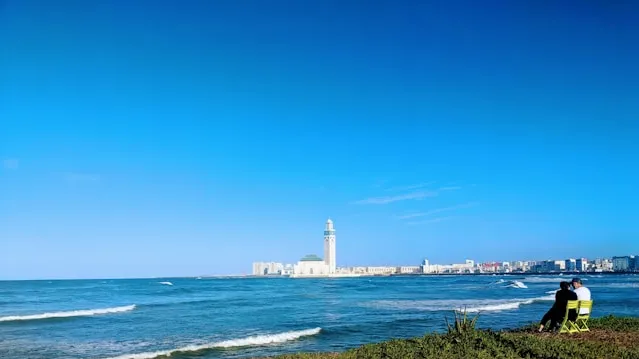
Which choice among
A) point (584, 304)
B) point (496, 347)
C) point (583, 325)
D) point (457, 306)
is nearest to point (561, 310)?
point (584, 304)

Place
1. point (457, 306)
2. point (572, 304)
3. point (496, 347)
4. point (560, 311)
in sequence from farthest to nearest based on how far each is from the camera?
point (457, 306) → point (560, 311) → point (572, 304) → point (496, 347)

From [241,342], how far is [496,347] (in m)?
12.7

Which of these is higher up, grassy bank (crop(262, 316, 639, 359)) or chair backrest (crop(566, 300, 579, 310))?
chair backrest (crop(566, 300, 579, 310))

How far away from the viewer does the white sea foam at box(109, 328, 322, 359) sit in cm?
1805

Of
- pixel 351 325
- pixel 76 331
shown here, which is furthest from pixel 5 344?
pixel 351 325

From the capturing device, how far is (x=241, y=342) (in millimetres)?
20453

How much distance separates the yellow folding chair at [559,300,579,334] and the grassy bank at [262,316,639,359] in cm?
43

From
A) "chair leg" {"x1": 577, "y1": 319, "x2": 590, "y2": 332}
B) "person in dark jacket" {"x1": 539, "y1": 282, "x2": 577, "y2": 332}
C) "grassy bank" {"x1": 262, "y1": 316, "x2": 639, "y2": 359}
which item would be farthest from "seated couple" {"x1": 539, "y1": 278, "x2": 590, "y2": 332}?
"grassy bank" {"x1": 262, "y1": 316, "x2": 639, "y2": 359}

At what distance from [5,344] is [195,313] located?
14.6m

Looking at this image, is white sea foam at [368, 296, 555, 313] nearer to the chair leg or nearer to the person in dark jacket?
the chair leg

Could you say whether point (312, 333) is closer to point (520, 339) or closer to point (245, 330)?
point (245, 330)

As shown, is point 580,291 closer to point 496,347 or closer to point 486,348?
point 496,347

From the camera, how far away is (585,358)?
29.8ft

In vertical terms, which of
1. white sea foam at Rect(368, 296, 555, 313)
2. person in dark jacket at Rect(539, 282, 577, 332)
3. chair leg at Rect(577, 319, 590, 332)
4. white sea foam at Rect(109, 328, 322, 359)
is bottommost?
white sea foam at Rect(368, 296, 555, 313)
